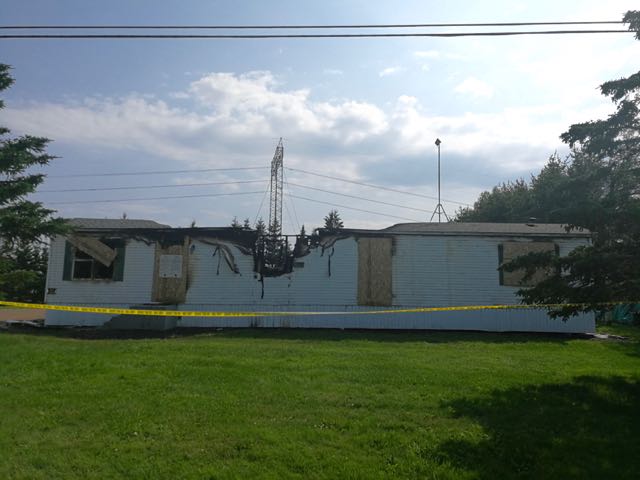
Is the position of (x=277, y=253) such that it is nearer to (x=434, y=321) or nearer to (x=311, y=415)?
(x=434, y=321)

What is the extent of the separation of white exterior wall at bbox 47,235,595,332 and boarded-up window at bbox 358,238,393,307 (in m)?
0.20

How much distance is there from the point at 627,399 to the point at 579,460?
2852 mm

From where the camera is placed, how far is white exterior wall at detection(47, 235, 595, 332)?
57.0 feet

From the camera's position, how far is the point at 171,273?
1784 cm

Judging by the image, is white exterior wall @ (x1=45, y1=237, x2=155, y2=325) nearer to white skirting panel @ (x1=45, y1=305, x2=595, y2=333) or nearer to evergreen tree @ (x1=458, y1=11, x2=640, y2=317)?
white skirting panel @ (x1=45, y1=305, x2=595, y2=333)

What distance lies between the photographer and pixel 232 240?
17.9m

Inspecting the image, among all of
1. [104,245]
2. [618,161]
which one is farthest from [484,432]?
[104,245]

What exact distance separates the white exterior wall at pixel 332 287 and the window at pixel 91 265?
21 cm

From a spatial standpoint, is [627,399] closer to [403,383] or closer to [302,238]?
[403,383]

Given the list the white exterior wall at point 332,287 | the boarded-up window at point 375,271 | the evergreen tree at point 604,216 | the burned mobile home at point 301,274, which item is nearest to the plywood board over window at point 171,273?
the burned mobile home at point 301,274

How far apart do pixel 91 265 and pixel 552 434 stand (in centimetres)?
1593

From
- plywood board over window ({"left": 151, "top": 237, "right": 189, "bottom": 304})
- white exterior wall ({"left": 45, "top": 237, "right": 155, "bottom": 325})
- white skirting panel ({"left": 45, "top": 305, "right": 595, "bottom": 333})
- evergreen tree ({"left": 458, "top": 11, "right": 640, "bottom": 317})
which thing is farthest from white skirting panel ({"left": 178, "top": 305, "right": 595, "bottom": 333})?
evergreen tree ({"left": 458, "top": 11, "right": 640, "bottom": 317})

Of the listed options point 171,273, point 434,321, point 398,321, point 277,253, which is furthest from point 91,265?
A: point 434,321

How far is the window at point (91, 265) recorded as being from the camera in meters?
17.9
